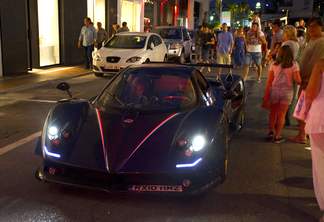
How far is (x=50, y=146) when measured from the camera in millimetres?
4422

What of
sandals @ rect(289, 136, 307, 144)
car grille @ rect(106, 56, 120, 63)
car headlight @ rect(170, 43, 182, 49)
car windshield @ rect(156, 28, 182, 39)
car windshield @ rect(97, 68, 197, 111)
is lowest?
sandals @ rect(289, 136, 307, 144)

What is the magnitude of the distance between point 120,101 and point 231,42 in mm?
9557

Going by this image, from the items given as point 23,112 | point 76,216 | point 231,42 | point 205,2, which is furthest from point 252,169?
point 205,2

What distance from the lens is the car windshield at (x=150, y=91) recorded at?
5.22 metres

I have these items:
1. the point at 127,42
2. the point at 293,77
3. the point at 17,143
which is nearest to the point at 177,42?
the point at 127,42

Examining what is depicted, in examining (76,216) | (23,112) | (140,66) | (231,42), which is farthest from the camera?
(231,42)

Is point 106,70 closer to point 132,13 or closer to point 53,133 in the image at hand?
point 53,133

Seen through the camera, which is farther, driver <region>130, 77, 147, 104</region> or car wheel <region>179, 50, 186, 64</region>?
car wheel <region>179, 50, 186, 64</region>

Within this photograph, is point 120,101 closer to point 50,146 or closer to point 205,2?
point 50,146

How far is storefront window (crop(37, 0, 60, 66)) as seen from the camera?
16781 mm

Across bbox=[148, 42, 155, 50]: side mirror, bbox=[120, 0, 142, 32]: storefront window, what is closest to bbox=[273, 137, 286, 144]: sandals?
bbox=[148, 42, 155, 50]: side mirror

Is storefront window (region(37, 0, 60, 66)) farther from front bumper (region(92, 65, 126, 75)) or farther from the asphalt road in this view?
the asphalt road

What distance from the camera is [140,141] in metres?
4.35

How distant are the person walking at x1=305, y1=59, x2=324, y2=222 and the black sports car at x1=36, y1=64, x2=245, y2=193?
0.91 m
